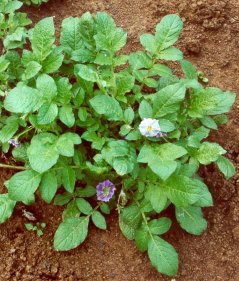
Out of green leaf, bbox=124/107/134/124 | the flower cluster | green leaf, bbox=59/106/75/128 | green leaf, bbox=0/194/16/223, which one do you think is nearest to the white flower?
the flower cluster

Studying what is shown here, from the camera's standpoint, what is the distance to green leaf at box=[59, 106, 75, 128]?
2.55 metres

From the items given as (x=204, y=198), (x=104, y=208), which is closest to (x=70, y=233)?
(x=104, y=208)

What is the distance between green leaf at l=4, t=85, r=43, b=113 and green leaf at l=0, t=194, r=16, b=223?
1.61 feet

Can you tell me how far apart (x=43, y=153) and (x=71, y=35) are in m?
0.78

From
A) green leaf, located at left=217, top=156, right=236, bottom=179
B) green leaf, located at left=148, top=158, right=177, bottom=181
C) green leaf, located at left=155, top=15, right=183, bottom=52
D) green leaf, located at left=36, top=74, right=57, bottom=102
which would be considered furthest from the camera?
green leaf, located at left=155, top=15, right=183, bottom=52

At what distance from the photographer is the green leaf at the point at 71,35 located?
111 inches

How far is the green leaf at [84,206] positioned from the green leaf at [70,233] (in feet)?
0.14

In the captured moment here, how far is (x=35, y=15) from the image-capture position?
3369mm

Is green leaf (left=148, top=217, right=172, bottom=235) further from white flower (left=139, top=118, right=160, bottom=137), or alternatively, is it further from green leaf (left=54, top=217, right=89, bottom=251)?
white flower (left=139, top=118, right=160, bottom=137)

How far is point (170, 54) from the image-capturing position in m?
2.75

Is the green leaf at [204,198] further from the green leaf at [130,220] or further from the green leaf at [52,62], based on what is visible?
the green leaf at [52,62]

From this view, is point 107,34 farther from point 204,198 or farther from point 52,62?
point 204,198

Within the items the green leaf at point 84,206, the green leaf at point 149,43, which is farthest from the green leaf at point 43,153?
the green leaf at point 149,43

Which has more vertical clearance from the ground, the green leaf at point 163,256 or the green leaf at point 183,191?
the green leaf at point 183,191
